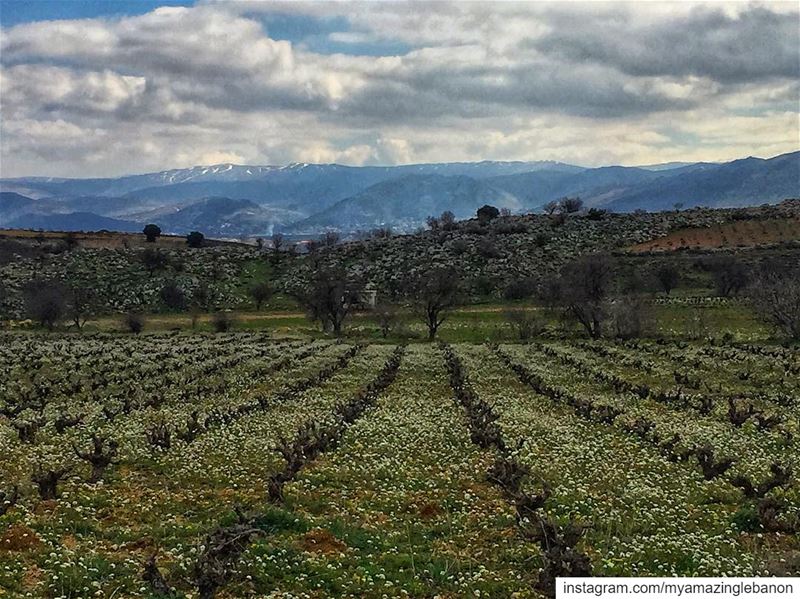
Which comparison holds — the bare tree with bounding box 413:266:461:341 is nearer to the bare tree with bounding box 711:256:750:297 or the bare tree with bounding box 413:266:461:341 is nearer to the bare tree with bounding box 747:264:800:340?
the bare tree with bounding box 747:264:800:340

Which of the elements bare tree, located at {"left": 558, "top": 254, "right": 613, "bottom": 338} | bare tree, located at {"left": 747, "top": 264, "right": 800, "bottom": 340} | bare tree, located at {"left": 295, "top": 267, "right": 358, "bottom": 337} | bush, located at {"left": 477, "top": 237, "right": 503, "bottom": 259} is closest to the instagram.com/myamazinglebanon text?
bare tree, located at {"left": 747, "top": 264, "right": 800, "bottom": 340}

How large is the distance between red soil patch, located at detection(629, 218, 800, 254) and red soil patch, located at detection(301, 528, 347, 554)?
120696 millimetres

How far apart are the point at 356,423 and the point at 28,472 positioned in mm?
11909

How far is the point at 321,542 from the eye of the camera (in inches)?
559

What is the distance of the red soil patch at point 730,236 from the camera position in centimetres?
13038

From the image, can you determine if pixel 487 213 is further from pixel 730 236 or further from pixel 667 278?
pixel 667 278

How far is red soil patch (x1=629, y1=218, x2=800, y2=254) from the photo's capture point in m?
130

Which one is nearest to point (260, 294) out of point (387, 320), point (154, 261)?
point (154, 261)

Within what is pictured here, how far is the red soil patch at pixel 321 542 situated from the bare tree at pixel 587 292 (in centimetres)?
5957

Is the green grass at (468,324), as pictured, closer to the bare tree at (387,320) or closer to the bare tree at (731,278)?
the bare tree at (387,320)

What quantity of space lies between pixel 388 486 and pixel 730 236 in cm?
13552

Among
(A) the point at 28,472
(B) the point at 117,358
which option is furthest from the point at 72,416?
(B) the point at 117,358

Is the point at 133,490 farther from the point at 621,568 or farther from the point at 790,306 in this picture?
the point at 790,306

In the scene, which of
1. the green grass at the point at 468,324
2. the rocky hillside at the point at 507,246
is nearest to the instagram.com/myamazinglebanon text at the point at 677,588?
the green grass at the point at 468,324
